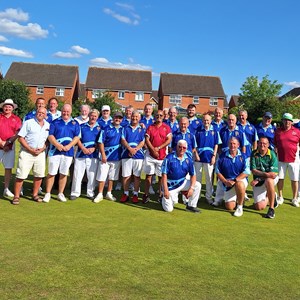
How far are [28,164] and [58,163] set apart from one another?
2.06 ft

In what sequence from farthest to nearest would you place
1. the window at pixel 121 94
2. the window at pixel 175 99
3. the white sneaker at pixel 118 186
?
the window at pixel 175 99 < the window at pixel 121 94 < the white sneaker at pixel 118 186

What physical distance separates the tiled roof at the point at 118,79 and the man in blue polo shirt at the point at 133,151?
4516cm

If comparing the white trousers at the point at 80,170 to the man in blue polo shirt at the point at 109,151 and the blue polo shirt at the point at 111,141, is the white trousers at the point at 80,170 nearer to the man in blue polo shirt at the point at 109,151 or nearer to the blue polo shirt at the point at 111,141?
the man in blue polo shirt at the point at 109,151

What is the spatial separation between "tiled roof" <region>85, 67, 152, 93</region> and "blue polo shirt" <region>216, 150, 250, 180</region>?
45.9 meters

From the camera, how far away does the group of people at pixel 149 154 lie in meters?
7.52

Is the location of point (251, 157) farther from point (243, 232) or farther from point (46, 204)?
point (46, 204)

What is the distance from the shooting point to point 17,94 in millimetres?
36125

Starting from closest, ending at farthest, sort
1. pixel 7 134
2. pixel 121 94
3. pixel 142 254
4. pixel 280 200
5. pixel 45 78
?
pixel 142 254 → pixel 7 134 → pixel 280 200 → pixel 45 78 → pixel 121 94

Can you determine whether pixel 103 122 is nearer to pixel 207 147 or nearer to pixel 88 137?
pixel 88 137

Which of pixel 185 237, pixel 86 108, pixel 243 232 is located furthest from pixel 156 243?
pixel 86 108

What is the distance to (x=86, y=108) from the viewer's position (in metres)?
8.59

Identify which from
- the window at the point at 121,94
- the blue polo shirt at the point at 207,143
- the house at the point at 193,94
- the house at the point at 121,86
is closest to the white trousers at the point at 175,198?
the blue polo shirt at the point at 207,143

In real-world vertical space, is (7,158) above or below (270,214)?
above

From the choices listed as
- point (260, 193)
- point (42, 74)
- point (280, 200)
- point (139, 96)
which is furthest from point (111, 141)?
point (139, 96)
